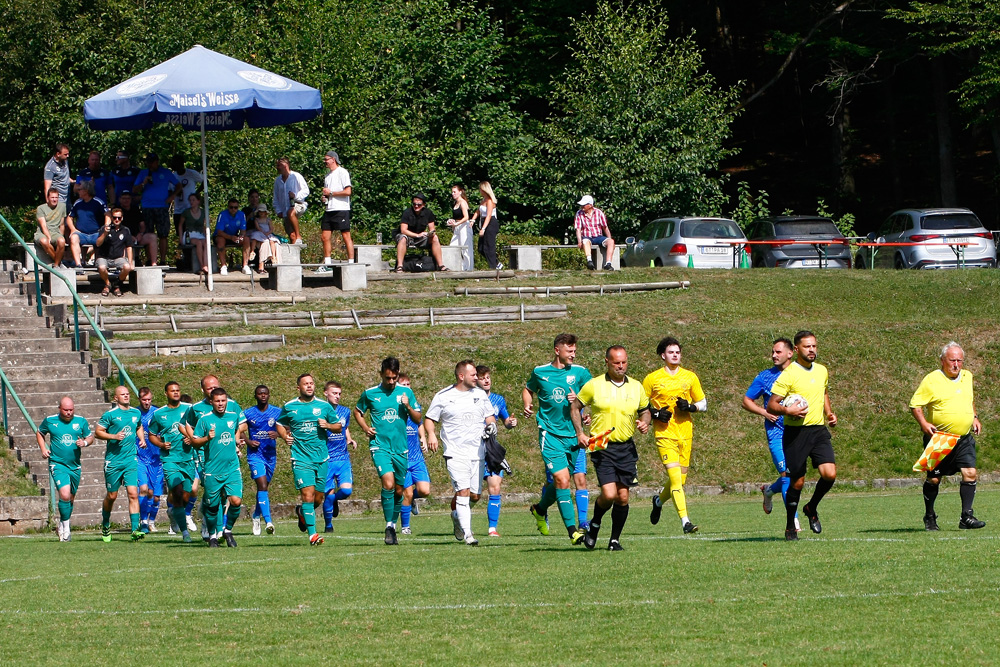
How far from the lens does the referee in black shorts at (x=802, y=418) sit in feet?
44.3

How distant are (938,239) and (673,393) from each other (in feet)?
72.0

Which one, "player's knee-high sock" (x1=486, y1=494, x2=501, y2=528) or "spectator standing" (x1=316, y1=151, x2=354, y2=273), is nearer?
"player's knee-high sock" (x1=486, y1=494, x2=501, y2=528)

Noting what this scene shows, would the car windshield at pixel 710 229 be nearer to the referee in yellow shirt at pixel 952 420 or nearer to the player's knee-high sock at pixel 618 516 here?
the referee in yellow shirt at pixel 952 420

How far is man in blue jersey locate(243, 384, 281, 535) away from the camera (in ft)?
59.8

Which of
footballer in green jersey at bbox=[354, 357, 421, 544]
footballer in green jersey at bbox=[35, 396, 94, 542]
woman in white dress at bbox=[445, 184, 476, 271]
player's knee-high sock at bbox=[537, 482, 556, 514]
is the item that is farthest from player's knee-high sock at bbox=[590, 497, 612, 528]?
woman in white dress at bbox=[445, 184, 476, 271]

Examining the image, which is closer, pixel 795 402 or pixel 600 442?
pixel 600 442

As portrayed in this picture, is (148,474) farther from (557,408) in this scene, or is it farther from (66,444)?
(557,408)

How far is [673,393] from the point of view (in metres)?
15.0

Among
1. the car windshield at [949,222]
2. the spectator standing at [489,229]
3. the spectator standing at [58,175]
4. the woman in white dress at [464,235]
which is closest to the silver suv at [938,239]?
the car windshield at [949,222]

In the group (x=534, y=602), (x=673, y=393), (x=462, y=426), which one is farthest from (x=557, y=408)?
(x=534, y=602)

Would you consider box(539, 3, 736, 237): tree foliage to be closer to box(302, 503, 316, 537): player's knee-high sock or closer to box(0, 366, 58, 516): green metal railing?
box(0, 366, 58, 516): green metal railing

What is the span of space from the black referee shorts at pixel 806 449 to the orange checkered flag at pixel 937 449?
55.5 inches

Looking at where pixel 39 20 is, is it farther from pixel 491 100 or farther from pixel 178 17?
pixel 491 100

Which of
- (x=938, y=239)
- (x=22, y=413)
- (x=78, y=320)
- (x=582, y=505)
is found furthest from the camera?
(x=938, y=239)
